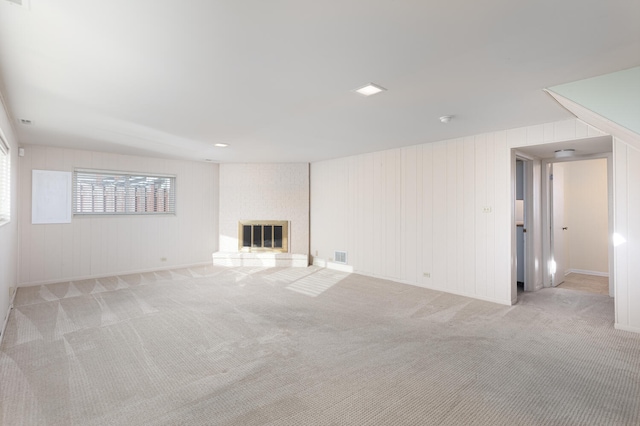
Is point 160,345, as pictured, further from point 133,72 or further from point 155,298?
point 133,72

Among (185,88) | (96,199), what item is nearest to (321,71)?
(185,88)

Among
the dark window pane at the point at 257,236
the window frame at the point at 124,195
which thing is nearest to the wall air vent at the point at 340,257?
the dark window pane at the point at 257,236

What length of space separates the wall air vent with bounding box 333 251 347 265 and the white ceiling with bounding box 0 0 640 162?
3211 mm

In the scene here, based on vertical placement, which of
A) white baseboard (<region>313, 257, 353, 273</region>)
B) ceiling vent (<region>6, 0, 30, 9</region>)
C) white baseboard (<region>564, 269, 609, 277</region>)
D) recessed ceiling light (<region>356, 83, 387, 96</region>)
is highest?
ceiling vent (<region>6, 0, 30, 9</region>)

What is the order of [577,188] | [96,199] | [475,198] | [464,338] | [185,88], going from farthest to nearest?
[577,188]
[96,199]
[475,198]
[464,338]
[185,88]

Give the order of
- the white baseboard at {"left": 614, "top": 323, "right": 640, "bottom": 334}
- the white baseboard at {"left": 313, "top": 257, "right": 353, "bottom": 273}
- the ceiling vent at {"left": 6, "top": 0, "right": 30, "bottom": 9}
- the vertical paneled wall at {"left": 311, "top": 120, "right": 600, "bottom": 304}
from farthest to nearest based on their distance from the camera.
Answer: the white baseboard at {"left": 313, "top": 257, "right": 353, "bottom": 273} → the vertical paneled wall at {"left": 311, "top": 120, "right": 600, "bottom": 304} → the white baseboard at {"left": 614, "top": 323, "right": 640, "bottom": 334} → the ceiling vent at {"left": 6, "top": 0, "right": 30, "bottom": 9}

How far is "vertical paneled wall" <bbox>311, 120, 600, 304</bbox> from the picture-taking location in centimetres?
439

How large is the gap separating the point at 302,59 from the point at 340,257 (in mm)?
4880

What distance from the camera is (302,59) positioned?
2.33 metres

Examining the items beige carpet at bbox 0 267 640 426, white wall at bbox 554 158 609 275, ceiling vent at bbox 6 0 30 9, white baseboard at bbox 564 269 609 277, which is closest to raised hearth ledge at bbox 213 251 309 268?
beige carpet at bbox 0 267 640 426

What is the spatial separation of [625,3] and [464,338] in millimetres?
2801

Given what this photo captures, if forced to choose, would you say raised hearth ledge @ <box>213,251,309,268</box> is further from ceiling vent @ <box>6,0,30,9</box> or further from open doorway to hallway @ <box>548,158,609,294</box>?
ceiling vent @ <box>6,0,30,9</box>

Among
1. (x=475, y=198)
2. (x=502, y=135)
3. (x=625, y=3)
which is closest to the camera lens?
(x=625, y=3)

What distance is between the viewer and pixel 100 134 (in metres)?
4.62
